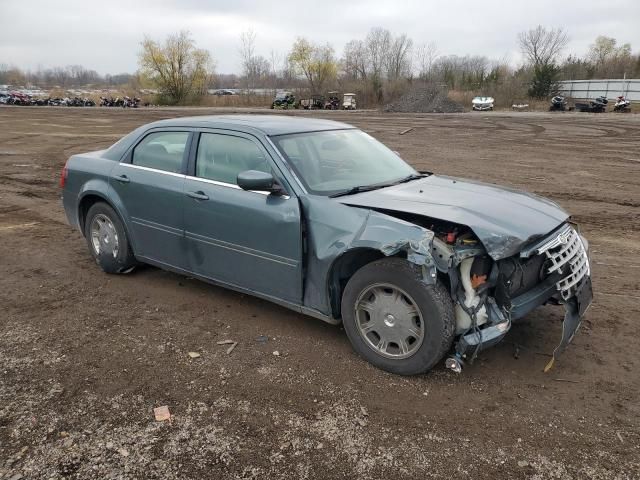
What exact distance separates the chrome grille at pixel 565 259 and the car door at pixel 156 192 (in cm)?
299

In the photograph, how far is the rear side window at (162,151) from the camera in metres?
4.74

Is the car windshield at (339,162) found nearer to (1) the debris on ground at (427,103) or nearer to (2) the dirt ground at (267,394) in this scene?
(2) the dirt ground at (267,394)

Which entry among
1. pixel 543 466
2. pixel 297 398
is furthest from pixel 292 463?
pixel 543 466

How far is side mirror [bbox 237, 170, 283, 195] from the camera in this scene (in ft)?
12.5

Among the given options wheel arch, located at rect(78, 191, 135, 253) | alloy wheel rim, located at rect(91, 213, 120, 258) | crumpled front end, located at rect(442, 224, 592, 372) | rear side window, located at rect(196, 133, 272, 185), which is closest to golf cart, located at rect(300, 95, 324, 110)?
wheel arch, located at rect(78, 191, 135, 253)

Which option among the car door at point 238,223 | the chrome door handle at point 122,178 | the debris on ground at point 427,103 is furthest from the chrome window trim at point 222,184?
the debris on ground at point 427,103

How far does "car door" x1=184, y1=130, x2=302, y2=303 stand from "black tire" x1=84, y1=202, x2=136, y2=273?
99 centimetres

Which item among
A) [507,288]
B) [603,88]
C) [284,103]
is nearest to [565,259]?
[507,288]

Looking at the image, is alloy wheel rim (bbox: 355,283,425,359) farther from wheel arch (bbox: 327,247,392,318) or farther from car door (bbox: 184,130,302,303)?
car door (bbox: 184,130,302,303)

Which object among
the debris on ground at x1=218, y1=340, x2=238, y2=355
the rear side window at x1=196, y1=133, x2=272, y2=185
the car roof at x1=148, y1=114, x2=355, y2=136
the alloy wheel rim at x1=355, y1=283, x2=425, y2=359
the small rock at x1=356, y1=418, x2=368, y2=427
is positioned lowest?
the small rock at x1=356, y1=418, x2=368, y2=427

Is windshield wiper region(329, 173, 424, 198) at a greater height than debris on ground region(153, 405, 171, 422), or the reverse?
windshield wiper region(329, 173, 424, 198)

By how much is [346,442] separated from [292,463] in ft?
1.10

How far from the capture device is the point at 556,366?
12.1 ft

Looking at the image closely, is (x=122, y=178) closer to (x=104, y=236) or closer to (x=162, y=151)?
(x=162, y=151)
